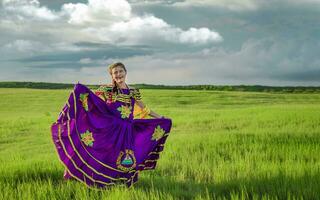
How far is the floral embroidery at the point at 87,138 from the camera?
21.5 ft

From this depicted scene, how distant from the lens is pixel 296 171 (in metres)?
6.91

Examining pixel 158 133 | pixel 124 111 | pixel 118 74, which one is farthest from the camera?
pixel 158 133

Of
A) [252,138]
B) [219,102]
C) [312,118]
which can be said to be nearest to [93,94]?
[252,138]

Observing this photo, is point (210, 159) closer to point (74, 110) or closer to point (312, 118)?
point (74, 110)

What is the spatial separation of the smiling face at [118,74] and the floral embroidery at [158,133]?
987mm

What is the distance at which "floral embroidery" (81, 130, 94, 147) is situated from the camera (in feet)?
21.5

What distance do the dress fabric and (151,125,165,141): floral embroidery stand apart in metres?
0.02

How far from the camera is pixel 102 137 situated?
665cm

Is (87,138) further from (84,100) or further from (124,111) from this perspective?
(124,111)

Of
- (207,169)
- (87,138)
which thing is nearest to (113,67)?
(87,138)

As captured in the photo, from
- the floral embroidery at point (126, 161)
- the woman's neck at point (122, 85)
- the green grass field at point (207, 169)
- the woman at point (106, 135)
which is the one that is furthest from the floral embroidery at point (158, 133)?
the woman's neck at point (122, 85)

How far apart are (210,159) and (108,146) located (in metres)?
3.04

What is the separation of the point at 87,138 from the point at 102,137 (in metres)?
0.23

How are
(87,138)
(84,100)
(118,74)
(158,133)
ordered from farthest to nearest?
1. (158,133)
2. (118,74)
3. (84,100)
4. (87,138)
